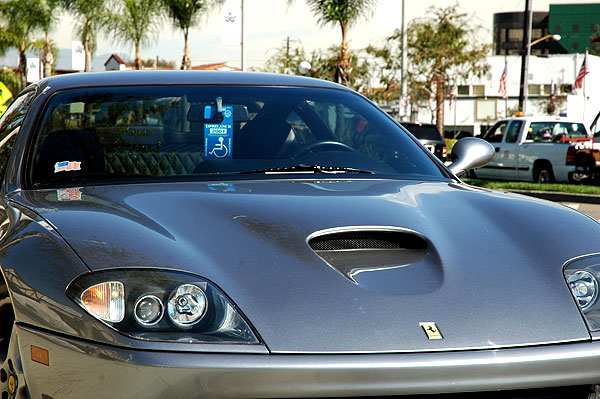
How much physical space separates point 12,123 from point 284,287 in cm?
199

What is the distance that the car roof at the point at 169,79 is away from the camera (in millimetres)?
3564

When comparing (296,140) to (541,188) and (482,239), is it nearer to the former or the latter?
(482,239)

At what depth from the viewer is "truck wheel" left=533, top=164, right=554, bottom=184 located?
19453 mm

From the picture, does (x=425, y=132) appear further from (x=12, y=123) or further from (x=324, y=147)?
(x=12, y=123)

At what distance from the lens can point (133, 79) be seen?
11.8ft

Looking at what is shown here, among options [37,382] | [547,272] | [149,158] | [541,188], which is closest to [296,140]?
[149,158]

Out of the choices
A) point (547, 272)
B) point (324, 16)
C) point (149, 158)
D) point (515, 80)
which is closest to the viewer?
point (547, 272)

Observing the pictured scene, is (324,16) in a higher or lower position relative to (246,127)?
higher

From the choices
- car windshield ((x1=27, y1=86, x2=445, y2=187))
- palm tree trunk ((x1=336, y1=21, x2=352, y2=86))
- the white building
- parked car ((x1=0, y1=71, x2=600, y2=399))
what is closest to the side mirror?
car windshield ((x1=27, y1=86, x2=445, y2=187))

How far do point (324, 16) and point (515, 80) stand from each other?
63227 millimetres

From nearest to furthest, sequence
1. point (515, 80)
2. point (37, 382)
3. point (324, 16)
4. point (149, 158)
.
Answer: point (37, 382) → point (149, 158) → point (324, 16) → point (515, 80)

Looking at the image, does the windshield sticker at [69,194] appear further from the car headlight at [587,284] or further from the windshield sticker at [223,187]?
the car headlight at [587,284]

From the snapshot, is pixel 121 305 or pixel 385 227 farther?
pixel 385 227

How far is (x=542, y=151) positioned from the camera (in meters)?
19.5
